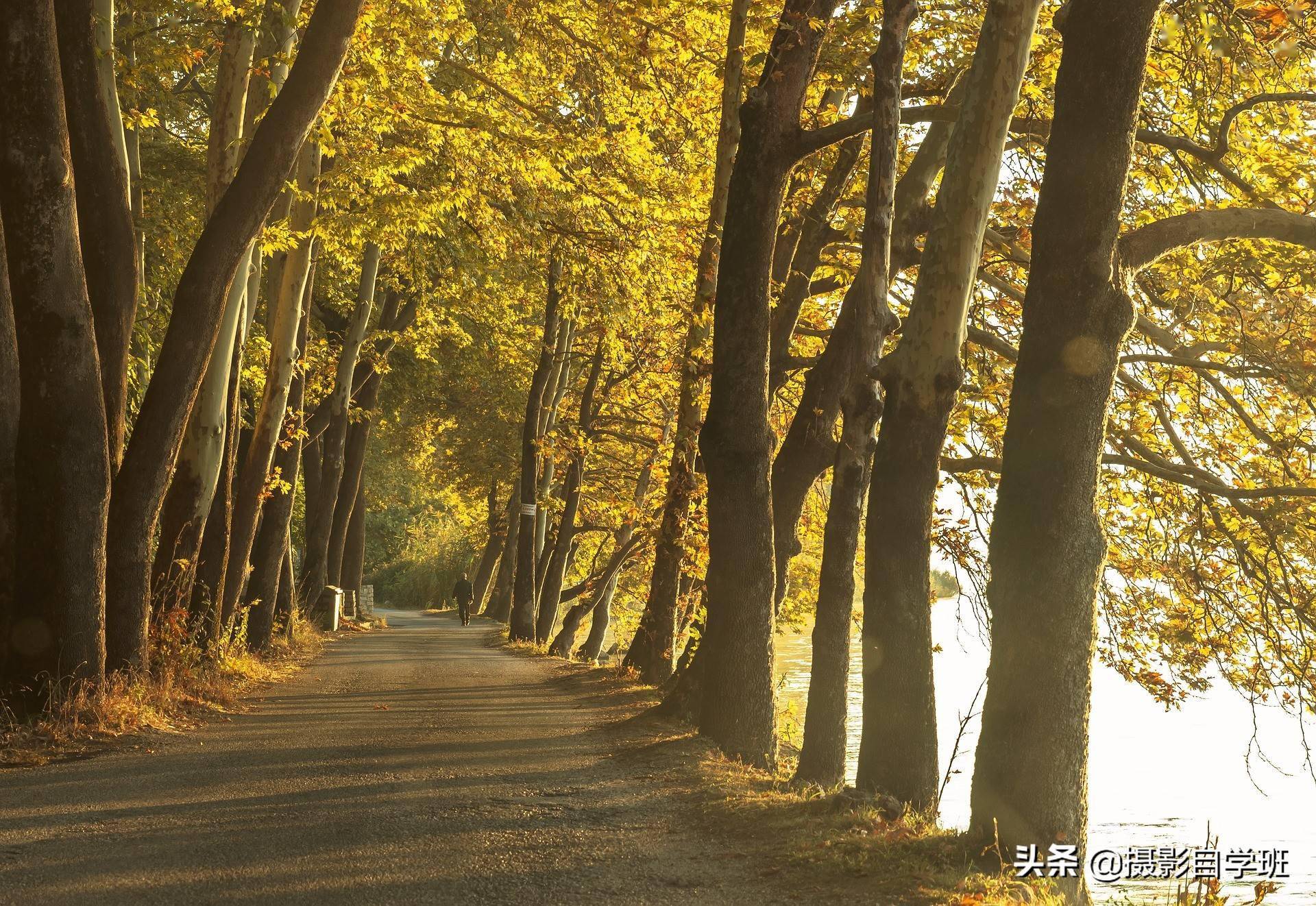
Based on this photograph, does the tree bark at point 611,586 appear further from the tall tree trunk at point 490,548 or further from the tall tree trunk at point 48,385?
the tall tree trunk at point 48,385

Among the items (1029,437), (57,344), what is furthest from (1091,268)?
(57,344)

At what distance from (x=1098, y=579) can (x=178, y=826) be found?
5.28m

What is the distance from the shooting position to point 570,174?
16844 mm

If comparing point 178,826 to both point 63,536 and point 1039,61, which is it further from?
point 1039,61

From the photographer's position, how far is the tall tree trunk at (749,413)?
1110 cm

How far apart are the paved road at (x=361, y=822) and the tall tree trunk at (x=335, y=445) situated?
11.7m

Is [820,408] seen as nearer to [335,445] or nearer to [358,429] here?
[335,445]

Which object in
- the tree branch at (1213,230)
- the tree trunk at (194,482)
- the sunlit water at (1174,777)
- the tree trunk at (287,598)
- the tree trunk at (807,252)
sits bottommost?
the sunlit water at (1174,777)

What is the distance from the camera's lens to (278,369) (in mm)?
17344

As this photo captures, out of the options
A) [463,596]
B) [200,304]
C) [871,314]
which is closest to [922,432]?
[871,314]

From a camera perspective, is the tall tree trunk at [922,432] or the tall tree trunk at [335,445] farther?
the tall tree trunk at [335,445]

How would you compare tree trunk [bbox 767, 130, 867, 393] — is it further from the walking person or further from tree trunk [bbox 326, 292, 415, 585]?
the walking person

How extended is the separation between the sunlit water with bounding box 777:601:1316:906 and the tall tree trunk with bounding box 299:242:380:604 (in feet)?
32.9

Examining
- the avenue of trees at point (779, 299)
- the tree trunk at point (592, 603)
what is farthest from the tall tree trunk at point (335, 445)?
the tree trunk at point (592, 603)
